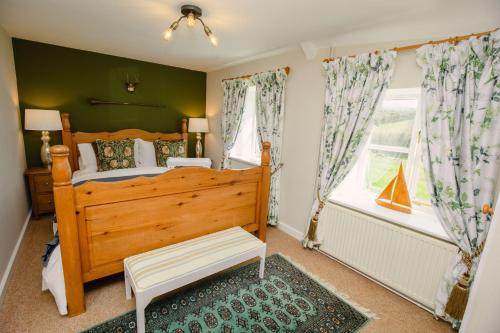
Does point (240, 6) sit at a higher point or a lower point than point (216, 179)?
higher

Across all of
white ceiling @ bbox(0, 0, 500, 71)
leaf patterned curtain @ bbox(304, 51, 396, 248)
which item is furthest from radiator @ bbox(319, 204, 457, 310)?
white ceiling @ bbox(0, 0, 500, 71)

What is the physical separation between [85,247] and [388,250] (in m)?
2.31

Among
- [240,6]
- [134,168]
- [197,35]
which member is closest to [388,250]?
[240,6]

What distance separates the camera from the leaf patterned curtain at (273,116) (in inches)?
113

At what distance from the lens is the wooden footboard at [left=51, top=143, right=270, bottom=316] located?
4.93ft

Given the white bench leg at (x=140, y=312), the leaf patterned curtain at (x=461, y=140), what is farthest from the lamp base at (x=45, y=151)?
the leaf patterned curtain at (x=461, y=140)

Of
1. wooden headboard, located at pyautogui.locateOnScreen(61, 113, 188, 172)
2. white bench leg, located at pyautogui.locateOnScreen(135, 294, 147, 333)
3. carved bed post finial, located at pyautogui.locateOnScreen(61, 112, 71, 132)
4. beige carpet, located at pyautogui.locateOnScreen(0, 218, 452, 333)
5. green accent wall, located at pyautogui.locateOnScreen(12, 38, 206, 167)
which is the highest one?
green accent wall, located at pyautogui.locateOnScreen(12, 38, 206, 167)

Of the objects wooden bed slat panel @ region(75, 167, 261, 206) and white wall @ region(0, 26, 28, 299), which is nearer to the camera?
wooden bed slat panel @ region(75, 167, 261, 206)

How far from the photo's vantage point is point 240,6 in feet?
5.82

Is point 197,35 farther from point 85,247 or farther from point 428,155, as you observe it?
point 428,155

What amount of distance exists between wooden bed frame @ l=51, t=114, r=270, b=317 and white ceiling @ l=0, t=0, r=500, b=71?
1.12 metres

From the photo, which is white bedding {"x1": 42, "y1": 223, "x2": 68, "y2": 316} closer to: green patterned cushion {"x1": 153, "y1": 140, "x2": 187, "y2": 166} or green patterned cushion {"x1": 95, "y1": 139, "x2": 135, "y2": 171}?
green patterned cushion {"x1": 95, "y1": 139, "x2": 135, "y2": 171}

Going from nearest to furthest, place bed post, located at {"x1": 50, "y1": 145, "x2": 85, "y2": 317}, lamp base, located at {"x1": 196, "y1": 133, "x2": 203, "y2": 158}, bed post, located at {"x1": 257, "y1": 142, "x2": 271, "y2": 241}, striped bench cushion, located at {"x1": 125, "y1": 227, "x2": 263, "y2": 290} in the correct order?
bed post, located at {"x1": 50, "y1": 145, "x2": 85, "y2": 317}
striped bench cushion, located at {"x1": 125, "y1": 227, "x2": 263, "y2": 290}
bed post, located at {"x1": 257, "y1": 142, "x2": 271, "y2": 241}
lamp base, located at {"x1": 196, "y1": 133, "x2": 203, "y2": 158}

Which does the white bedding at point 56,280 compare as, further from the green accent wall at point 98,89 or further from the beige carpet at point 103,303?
the green accent wall at point 98,89
